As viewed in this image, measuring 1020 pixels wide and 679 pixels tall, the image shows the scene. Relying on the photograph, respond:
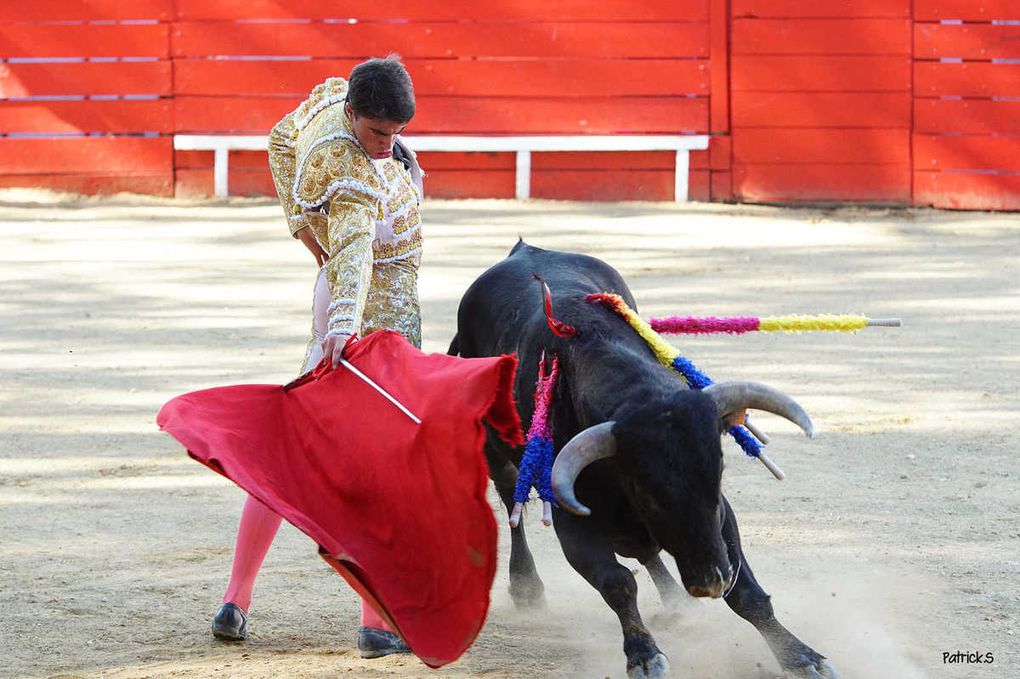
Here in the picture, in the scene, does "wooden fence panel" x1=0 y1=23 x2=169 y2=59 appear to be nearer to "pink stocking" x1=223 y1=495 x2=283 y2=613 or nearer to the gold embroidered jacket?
the gold embroidered jacket

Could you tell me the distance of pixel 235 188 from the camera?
9.62 m

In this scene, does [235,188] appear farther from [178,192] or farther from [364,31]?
[364,31]

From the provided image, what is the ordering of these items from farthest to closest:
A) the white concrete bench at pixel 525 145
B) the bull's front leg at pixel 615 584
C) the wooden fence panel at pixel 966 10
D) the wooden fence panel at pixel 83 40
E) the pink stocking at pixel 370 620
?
1. the wooden fence panel at pixel 83 40
2. the white concrete bench at pixel 525 145
3. the wooden fence panel at pixel 966 10
4. the pink stocking at pixel 370 620
5. the bull's front leg at pixel 615 584

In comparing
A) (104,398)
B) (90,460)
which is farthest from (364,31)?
(90,460)

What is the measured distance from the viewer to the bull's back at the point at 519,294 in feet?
9.96

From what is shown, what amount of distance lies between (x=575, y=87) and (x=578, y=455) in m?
7.23

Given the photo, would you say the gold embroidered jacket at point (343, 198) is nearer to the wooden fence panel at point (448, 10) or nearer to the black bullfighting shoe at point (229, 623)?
the black bullfighting shoe at point (229, 623)

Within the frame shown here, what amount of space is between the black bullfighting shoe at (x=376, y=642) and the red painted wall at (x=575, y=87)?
6907mm

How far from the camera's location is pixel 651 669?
2.46 meters

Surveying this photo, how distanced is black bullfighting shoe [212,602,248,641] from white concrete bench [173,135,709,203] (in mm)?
6752

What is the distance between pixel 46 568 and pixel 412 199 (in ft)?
3.92

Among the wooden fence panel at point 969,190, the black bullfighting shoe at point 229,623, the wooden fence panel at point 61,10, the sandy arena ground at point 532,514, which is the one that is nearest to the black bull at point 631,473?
the sandy arena ground at point 532,514

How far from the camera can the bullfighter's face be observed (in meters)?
2.62

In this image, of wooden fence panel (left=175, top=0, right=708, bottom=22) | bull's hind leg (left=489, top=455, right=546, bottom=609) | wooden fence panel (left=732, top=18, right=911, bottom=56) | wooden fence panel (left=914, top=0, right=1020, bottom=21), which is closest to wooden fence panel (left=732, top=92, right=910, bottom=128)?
wooden fence panel (left=732, top=18, right=911, bottom=56)
